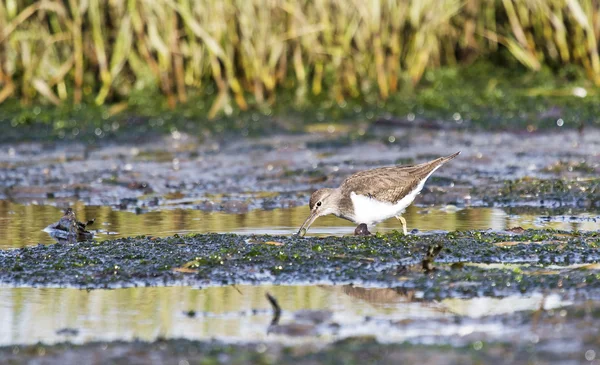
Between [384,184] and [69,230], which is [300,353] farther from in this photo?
[69,230]

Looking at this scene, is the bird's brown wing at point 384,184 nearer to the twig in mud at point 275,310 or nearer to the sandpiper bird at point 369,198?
the sandpiper bird at point 369,198

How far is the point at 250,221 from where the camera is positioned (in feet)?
27.0

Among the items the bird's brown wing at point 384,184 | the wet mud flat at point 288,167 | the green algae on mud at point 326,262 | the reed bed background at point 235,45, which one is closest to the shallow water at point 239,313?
the green algae on mud at point 326,262

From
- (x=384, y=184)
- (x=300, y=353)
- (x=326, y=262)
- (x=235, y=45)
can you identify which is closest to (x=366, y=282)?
(x=326, y=262)

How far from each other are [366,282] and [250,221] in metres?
2.61

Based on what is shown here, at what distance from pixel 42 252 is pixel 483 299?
112 inches

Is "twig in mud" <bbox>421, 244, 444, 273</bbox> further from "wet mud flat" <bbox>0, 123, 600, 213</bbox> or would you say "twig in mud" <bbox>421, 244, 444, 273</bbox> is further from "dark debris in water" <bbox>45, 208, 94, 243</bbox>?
"wet mud flat" <bbox>0, 123, 600, 213</bbox>

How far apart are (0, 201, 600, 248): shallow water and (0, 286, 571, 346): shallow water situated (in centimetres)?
191

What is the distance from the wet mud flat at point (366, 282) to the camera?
4.19m

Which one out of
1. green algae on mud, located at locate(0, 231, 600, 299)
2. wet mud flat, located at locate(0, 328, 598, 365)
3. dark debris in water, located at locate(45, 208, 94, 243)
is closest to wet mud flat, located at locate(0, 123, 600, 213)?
dark debris in water, located at locate(45, 208, 94, 243)

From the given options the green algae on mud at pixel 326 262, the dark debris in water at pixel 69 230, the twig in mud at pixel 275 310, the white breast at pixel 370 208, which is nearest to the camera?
the twig in mud at pixel 275 310

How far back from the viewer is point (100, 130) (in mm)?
12656

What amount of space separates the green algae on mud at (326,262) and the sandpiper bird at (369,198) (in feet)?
1.26

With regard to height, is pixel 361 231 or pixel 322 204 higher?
pixel 322 204
